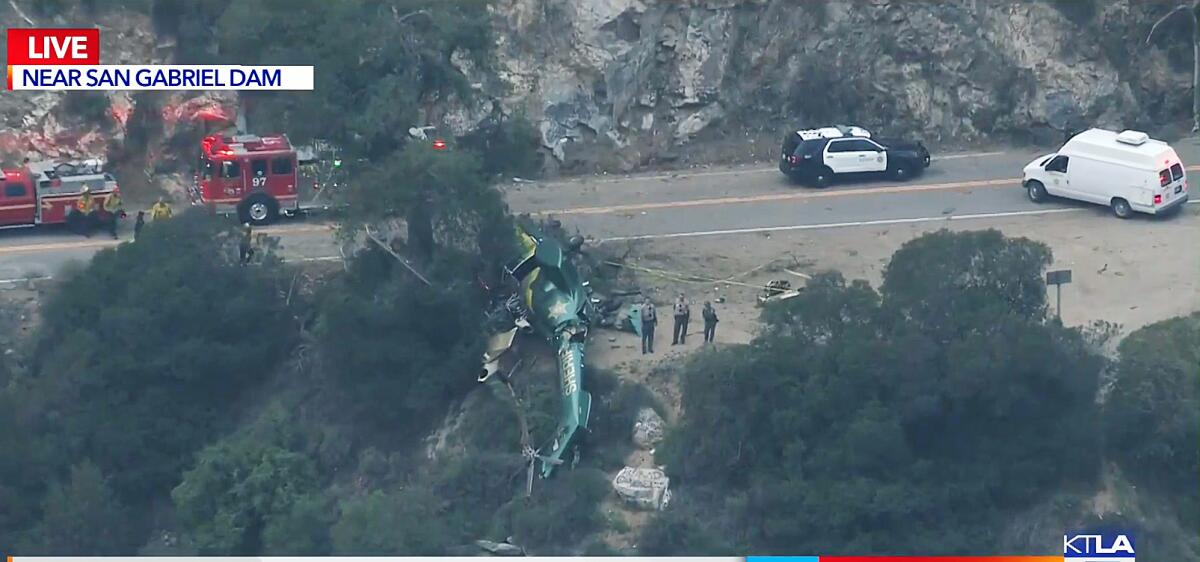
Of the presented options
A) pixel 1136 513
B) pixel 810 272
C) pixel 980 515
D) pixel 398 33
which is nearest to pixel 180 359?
pixel 398 33

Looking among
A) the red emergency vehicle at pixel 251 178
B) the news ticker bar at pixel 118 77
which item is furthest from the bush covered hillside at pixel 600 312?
the red emergency vehicle at pixel 251 178

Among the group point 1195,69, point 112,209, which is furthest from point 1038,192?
point 112,209

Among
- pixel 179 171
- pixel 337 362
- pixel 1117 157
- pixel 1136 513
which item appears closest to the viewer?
pixel 1136 513

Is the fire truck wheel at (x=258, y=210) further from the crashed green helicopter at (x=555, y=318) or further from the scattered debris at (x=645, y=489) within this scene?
the scattered debris at (x=645, y=489)

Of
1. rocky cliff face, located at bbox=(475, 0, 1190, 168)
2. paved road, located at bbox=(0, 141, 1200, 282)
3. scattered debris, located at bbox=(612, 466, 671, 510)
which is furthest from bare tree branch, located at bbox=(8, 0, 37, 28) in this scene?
scattered debris, located at bbox=(612, 466, 671, 510)

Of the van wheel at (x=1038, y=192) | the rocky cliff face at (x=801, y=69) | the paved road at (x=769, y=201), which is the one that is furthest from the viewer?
the rocky cliff face at (x=801, y=69)

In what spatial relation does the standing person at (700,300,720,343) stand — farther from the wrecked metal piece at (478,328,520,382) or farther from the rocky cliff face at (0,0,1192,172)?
the rocky cliff face at (0,0,1192,172)

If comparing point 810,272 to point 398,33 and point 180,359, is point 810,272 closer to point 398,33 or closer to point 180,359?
point 398,33

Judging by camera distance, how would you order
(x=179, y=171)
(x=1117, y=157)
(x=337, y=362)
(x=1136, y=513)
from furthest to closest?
(x=179, y=171) → (x=1117, y=157) → (x=337, y=362) → (x=1136, y=513)
